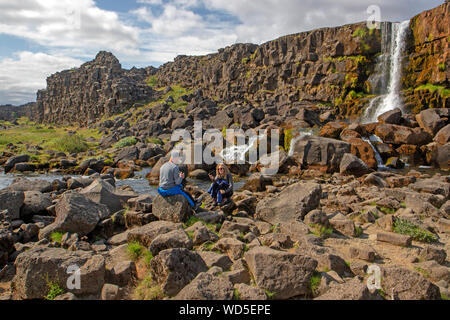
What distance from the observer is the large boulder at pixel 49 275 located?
5609 millimetres

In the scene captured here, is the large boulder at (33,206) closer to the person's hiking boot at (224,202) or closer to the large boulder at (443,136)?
the person's hiking boot at (224,202)

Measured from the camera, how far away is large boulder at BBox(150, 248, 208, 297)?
5488 millimetres

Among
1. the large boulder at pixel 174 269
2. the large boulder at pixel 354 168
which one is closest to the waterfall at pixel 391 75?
the large boulder at pixel 354 168

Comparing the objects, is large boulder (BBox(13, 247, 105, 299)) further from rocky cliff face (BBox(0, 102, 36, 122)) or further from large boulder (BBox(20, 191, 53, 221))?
rocky cliff face (BBox(0, 102, 36, 122))

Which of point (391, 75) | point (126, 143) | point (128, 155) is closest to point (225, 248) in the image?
point (128, 155)

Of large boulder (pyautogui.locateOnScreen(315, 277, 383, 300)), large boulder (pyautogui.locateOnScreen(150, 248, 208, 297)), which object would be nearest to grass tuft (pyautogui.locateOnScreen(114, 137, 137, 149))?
large boulder (pyautogui.locateOnScreen(150, 248, 208, 297))

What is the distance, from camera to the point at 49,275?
5691 mm

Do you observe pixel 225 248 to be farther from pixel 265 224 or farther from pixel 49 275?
Result: pixel 49 275

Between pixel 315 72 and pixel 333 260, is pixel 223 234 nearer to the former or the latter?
pixel 333 260

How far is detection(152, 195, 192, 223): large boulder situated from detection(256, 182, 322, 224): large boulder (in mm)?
2728

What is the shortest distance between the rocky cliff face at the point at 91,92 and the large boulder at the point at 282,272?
3584 inches

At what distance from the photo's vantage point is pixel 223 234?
329 inches

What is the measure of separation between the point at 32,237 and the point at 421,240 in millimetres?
11484
